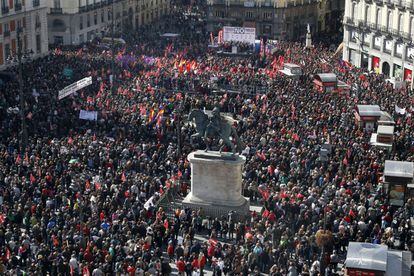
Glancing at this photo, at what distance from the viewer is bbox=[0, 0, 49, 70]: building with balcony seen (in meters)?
71.1

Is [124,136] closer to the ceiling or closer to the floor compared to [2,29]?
closer to the floor

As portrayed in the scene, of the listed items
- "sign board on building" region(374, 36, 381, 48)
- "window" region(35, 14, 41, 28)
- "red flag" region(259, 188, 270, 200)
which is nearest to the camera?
"red flag" region(259, 188, 270, 200)

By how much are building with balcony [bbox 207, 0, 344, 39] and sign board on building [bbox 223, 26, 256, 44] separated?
66.1 ft

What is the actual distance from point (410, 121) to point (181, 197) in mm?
19274

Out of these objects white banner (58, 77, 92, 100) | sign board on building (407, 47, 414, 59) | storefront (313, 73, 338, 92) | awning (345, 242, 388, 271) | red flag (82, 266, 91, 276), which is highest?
sign board on building (407, 47, 414, 59)

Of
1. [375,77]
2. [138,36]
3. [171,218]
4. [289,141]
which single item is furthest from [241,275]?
[138,36]

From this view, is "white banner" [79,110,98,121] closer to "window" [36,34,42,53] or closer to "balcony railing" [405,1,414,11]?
"window" [36,34,42,53]

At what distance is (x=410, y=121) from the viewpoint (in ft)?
164

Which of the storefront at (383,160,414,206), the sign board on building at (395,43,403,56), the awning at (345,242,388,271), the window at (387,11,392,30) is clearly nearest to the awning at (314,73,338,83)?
the sign board on building at (395,43,403,56)

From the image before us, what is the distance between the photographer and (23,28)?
2965 inches

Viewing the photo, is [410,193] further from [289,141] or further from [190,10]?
[190,10]

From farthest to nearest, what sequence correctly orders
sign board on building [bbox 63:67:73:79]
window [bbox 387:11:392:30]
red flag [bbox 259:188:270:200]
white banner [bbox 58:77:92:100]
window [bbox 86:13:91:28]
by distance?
1. window [bbox 86:13:91:28]
2. window [bbox 387:11:392:30]
3. sign board on building [bbox 63:67:73:79]
4. white banner [bbox 58:77:92:100]
5. red flag [bbox 259:188:270:200]

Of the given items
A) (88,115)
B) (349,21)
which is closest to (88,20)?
(349,21)

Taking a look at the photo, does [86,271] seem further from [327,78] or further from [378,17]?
[378,17]
